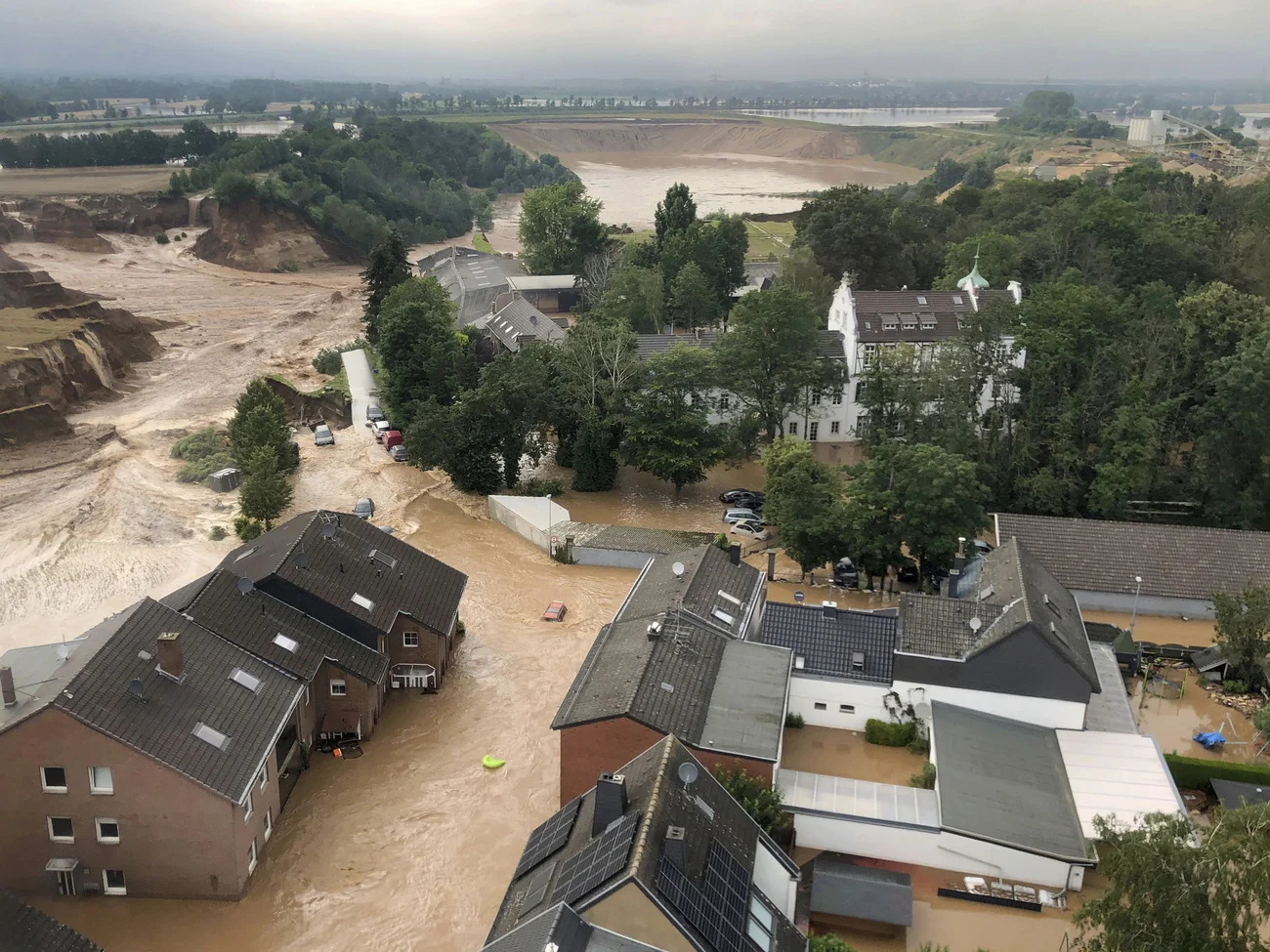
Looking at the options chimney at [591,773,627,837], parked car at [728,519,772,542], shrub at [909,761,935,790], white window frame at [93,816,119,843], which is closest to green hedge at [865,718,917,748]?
shrub at [909,761,935,790]

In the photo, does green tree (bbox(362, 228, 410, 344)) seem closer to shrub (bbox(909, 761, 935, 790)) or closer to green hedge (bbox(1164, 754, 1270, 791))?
shrub (bbox(909, 761, 935, 790))

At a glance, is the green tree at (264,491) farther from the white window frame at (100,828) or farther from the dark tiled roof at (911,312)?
the dark tiled roof at (911,312)

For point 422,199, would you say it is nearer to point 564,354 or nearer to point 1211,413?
point 564,354

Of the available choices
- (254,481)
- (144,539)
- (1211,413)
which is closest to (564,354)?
(254,481)

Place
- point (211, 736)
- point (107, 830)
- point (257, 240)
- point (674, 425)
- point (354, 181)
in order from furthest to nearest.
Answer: point (354, 181), point (257, 240), point (674, 425), point (211, 736), point (107, 830)

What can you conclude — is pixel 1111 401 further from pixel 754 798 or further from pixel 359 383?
pixel 359 383

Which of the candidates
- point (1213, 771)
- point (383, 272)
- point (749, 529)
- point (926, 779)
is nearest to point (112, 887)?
point (926, 779)
